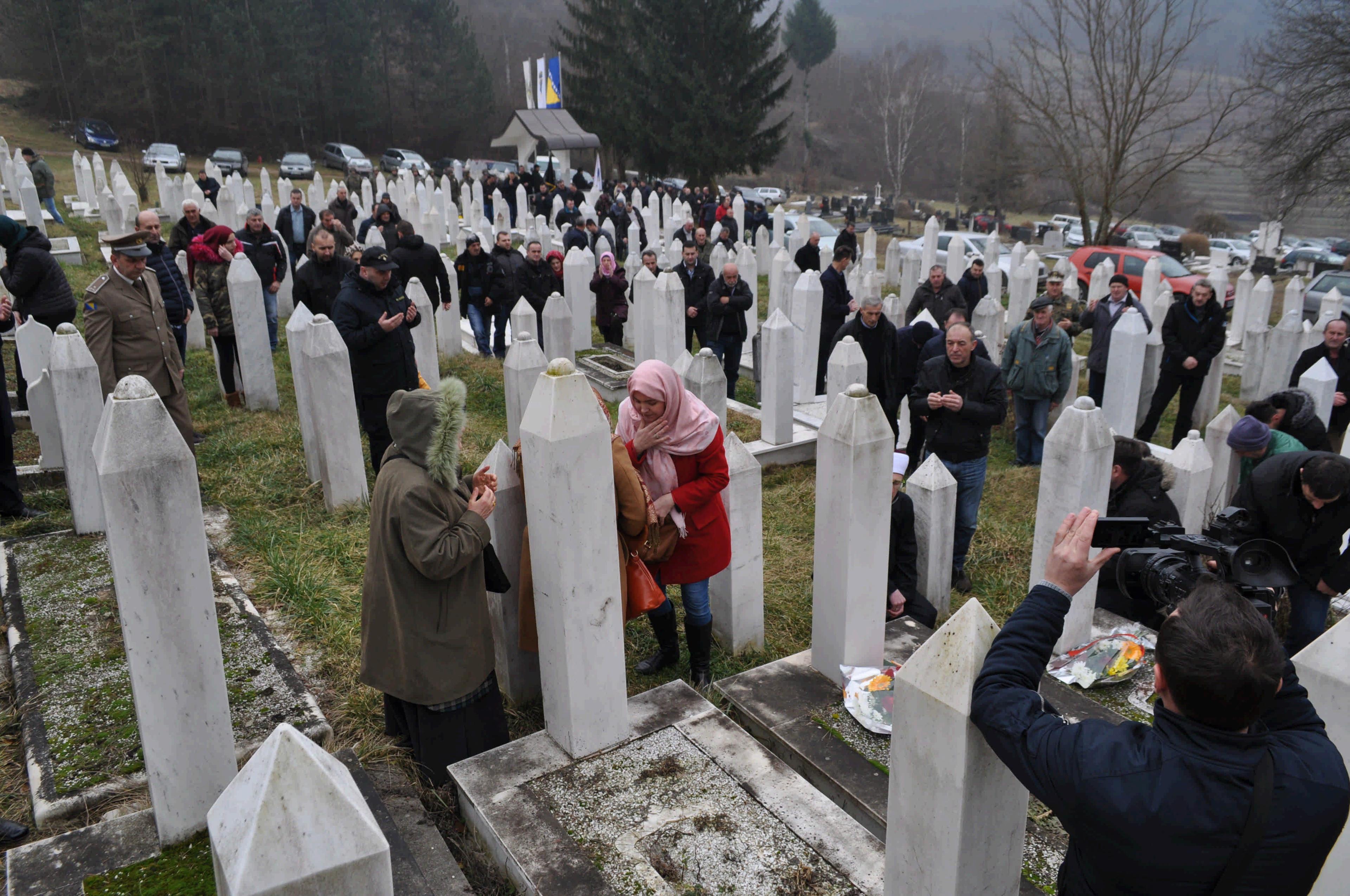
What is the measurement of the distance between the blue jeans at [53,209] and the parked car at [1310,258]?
2791 centimetres

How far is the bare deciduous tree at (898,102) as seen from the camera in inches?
1781

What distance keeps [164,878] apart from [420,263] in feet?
26.0

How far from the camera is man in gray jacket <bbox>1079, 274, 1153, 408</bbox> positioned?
8750mm

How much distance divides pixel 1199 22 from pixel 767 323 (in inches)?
772

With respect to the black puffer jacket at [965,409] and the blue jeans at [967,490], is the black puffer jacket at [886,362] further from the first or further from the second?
the blue jeans at [967,490]

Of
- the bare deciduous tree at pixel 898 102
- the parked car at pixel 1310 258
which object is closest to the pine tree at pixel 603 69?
the bare deciduous tree at pixel 898 102

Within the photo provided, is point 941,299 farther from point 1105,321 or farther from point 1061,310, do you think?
point 1105,321

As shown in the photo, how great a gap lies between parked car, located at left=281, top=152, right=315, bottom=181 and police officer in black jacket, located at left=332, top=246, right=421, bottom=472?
28010 millimetres

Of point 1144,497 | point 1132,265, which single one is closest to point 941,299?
point 1144,497

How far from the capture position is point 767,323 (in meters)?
7.72

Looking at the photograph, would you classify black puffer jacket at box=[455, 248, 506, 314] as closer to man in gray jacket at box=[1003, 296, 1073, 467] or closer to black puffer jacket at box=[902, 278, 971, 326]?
black puffer jacket at box=[902, 278, 971, 326]

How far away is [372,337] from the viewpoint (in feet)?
19.1

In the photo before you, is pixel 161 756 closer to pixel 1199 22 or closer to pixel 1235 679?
pixel 1235 679

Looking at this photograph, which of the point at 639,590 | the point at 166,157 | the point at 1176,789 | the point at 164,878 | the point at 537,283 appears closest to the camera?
the point at 1176,789
